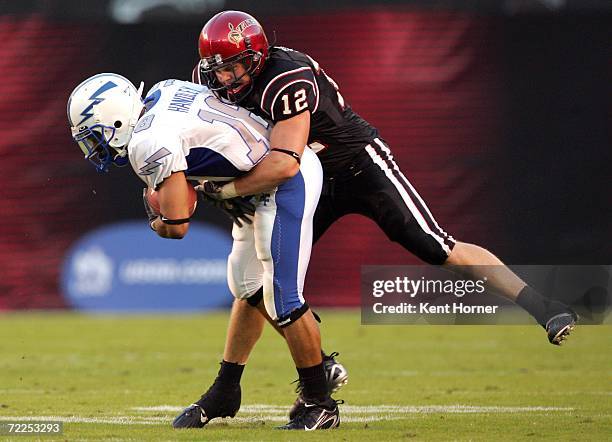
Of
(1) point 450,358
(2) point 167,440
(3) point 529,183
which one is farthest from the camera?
(3) point 529,183

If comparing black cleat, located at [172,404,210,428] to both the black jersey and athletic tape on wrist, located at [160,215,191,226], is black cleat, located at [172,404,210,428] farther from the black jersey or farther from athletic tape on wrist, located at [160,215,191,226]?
the black jersey

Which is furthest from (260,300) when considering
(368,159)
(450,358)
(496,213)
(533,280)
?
(496,213)

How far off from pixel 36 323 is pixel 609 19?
487 cm

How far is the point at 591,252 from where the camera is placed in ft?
29.1

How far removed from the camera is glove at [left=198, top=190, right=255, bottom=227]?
452 centimetres

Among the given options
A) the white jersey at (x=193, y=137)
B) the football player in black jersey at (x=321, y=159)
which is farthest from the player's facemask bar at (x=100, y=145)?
the football player in black jersey at (x=321, y=159)

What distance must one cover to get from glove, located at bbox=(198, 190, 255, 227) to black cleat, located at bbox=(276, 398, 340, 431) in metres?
0.74

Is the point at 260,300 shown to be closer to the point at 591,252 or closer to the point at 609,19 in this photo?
the point at 591,252

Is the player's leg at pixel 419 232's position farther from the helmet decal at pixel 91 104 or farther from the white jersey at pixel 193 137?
the helmet decal at pixel 91 104

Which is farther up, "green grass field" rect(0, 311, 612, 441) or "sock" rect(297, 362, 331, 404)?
"sock" rect(297, 362, 331, 404)

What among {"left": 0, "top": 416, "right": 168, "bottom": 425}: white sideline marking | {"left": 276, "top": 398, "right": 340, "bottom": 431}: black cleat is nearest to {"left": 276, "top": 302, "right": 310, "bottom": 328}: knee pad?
{"left": 276, "top": 398, "right": 340, "bottom": 431}: black cleat

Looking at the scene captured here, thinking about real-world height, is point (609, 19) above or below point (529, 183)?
above

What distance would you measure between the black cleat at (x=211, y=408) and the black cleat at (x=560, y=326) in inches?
49.8

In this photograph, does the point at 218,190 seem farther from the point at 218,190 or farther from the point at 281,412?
the point at 281,412
